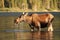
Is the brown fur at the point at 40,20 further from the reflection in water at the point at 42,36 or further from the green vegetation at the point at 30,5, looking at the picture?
the green vegetation at the point at 30,5

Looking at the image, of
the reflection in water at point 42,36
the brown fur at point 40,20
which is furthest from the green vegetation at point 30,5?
the reflection in water at point 42,36

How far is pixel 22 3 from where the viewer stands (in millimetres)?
64375

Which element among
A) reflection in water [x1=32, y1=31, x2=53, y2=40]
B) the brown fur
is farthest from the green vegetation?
reflection in water [x1=32, y1=31, x2=53, y2=40]

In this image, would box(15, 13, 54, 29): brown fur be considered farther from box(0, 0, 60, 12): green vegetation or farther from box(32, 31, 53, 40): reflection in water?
box(0, 0, 60, 12): green vegetation

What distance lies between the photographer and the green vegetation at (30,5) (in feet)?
210

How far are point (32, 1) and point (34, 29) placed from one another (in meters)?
45.6

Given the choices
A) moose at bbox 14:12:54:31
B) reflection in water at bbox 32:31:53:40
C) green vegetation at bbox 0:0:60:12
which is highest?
green vegetation at bbox 0:0:60:12

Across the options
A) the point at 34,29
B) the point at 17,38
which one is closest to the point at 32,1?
the point at 34,29

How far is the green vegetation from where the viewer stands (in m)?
63.9

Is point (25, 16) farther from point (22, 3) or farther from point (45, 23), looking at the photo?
point (22, 3)

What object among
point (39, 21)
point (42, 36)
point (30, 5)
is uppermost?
point (30, 5)

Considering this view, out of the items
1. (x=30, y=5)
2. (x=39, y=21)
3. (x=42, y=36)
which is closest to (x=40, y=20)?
(x=39, y=21)

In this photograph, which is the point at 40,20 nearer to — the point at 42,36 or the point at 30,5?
the point at 42,36

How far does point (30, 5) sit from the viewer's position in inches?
2557
